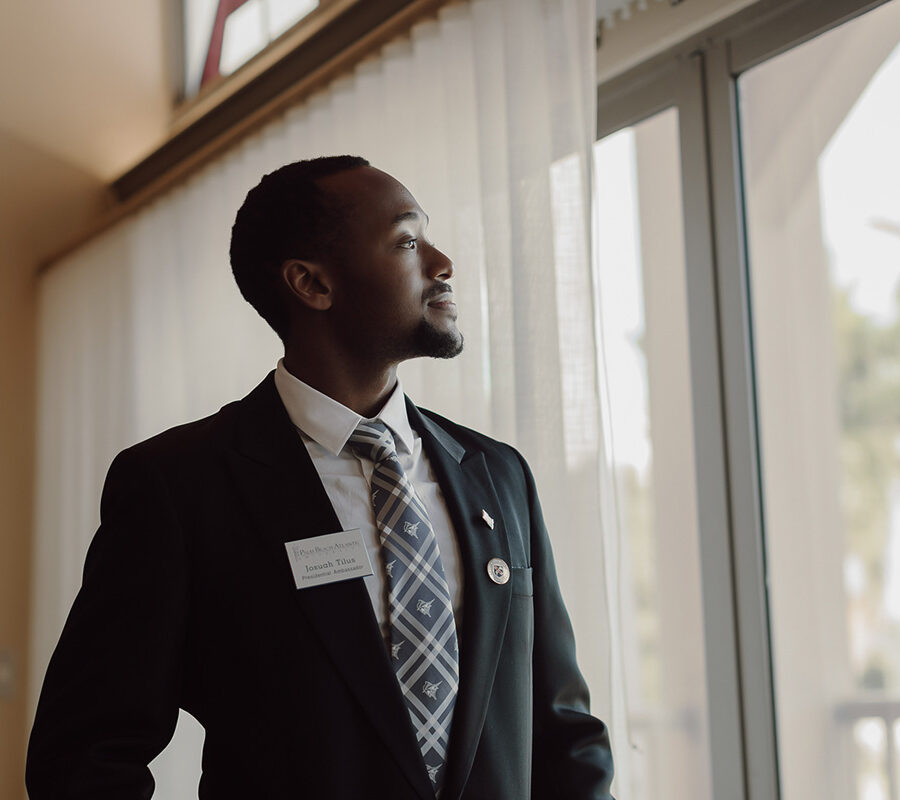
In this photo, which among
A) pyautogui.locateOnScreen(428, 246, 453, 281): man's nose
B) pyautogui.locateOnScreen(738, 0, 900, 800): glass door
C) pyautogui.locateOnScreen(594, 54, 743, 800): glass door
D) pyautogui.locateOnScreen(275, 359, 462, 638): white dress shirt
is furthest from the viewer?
pyautogui.locateOnScreen(594, 54, 743, 800): glass door

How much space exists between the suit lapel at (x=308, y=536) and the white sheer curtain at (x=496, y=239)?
77 centimetres

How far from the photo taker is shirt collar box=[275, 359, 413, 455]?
127cm

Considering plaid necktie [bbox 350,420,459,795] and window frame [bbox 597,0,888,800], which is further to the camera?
window frame [bbox 597,0,888,800]

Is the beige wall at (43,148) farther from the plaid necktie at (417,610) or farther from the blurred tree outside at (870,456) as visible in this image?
the plaid necktie at (417,610)

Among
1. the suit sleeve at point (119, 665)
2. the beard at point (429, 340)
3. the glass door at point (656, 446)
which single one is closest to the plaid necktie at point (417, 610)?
the beard at point (429, 340)

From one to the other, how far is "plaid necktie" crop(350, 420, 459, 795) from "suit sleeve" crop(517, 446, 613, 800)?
0.19 meters

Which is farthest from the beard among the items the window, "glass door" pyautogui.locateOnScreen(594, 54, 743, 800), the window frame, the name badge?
the window

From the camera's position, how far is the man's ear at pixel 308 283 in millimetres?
1358

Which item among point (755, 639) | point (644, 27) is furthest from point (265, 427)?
point (644, 27)

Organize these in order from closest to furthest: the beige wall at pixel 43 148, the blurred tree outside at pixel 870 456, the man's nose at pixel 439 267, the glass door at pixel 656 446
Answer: the man's nose at pixel 439 267
the blurred tree outside at pixel 870 456
the glass door at pixel 656 446
the beige wall at pixel 43 148

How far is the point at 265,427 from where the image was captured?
128 cm

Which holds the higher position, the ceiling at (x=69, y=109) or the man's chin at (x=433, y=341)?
the ceiling at (x=69, y=109)

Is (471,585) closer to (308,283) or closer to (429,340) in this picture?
(429,340)

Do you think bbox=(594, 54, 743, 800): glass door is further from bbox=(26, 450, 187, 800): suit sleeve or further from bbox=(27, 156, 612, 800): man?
bbox=(26, 450, 187, 800): suit sleeve
